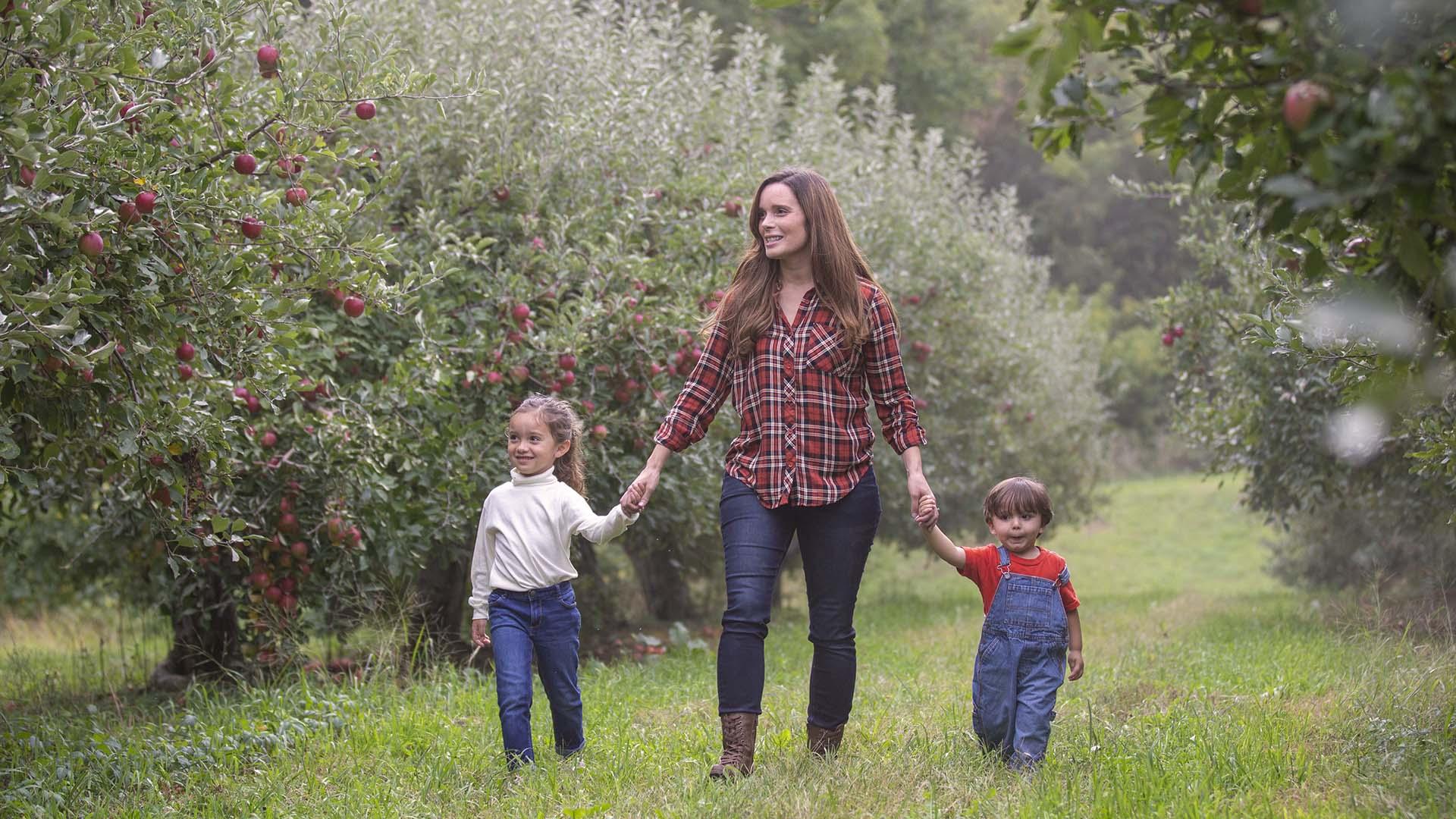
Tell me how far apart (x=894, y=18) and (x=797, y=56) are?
3655 mm

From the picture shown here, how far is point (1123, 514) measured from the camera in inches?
1104

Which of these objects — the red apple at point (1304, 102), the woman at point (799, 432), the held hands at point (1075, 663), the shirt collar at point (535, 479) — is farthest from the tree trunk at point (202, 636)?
the red apple at point (1304, 102)

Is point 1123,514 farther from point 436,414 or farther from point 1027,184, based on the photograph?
point 436,414

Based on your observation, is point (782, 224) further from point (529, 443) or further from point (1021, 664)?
point (1021, 664)

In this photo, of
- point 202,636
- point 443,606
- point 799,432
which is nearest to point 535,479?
point 799,432

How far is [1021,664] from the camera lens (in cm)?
403

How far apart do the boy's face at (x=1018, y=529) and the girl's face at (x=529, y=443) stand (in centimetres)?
148

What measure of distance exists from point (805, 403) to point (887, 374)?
35 centimetres

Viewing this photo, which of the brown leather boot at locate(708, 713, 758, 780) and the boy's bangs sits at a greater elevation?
the boy's bangs

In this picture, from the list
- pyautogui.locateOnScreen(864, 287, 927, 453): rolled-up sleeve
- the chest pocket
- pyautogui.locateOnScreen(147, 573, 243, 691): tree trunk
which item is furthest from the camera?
pyautogui.locateOnScreen(147, 573, 243, 691): tree trunk

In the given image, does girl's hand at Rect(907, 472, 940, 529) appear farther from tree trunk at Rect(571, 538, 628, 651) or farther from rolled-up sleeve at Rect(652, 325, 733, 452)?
tree trunk at Rect(571, 538, 628, 651)

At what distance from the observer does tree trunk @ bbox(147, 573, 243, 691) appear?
23.3 feet

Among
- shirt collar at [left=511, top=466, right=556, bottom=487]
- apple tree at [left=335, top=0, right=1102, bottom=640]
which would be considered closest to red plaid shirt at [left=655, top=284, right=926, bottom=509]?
shirt collar at [left=511, top=466, right=556, bottom=487]

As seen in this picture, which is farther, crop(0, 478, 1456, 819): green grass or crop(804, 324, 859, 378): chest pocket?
crop(804, 324, 859, 378): chest pocket
